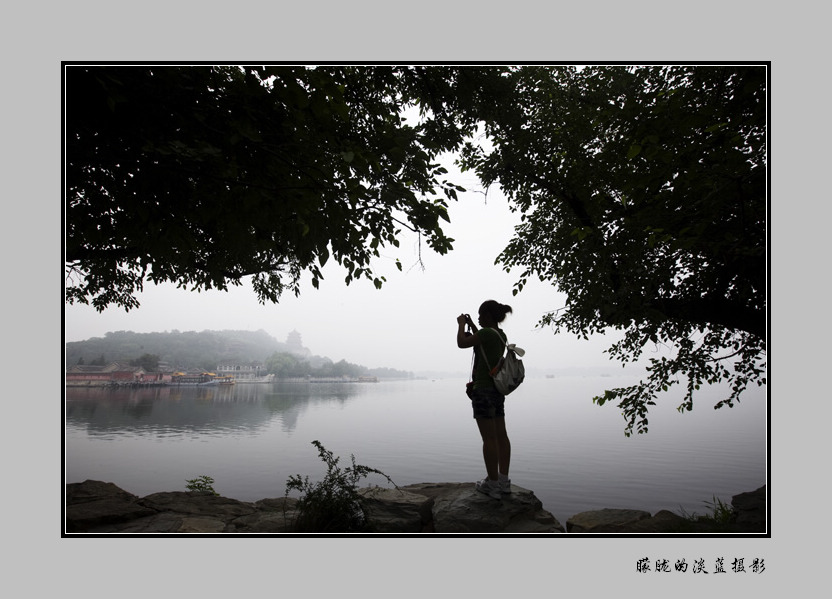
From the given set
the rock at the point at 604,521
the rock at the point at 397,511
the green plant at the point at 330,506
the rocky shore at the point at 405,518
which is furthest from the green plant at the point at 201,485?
the rock at the point at 604,521

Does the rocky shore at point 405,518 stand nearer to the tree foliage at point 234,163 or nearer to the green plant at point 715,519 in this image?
the green plant at point 715,519

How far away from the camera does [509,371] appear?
3.88 meters

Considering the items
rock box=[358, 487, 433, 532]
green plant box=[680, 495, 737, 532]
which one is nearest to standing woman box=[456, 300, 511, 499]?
rock box=[358, 487, 433, 532]

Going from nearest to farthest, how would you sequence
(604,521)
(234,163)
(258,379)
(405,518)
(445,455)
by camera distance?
(234,163)
(405,518)
(604,521)
(445,455)
(258,379)

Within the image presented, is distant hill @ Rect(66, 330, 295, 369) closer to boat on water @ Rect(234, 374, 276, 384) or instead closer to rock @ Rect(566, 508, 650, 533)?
rock @ Rect(566, 508, 650, 533)

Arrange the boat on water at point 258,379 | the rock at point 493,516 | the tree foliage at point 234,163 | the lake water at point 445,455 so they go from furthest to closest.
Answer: the boat on water at point 258,379 < the lake water at point 445,455 < the rock at point 493,516 < the tree foliage at point 234,163

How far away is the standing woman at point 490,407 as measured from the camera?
3.91 meters

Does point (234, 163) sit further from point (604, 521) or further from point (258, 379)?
point (258, 379)

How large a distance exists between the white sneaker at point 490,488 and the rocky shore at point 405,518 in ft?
0.20

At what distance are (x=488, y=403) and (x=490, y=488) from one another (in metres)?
0.91

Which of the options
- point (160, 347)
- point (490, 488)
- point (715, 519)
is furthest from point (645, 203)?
point (160, 347)

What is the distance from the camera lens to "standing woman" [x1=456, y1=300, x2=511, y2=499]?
12.8ft

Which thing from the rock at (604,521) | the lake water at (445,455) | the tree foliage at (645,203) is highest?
the tree foliage at (645,203)
